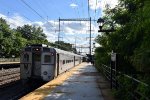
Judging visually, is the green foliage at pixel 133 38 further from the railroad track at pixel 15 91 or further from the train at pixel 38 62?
the railroad track at pixel 15 91

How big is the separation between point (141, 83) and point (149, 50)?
132 cm

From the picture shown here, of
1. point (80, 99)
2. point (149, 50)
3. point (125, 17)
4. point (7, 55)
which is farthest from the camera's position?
point (7, 55)

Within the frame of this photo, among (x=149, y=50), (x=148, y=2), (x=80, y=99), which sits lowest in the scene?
(x=80, y=99)

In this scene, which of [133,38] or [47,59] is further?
[47,59]

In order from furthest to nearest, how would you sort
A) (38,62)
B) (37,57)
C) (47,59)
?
(37,57)
(38,62)
(47,59)

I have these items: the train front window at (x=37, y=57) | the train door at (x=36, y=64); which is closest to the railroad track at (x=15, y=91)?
the train door at (x=36, y=64)

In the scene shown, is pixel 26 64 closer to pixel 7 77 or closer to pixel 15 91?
pixel 15 91

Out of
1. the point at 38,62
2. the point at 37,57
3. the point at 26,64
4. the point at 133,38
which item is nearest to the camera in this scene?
the point at 133,38

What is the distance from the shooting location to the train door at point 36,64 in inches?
986

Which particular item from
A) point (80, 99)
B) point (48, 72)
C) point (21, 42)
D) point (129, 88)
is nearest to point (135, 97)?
point (129, 88)

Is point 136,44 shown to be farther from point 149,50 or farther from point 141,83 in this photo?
point 149,50

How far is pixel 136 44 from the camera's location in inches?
458

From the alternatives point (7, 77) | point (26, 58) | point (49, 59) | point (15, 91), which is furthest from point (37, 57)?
point (7, 77)

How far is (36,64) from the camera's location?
25250mm
